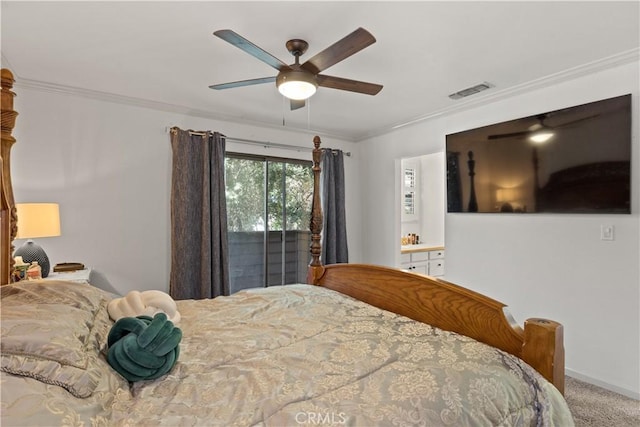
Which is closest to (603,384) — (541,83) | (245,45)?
(541,83)

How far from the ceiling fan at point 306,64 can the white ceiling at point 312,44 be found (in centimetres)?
25

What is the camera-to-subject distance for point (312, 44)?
7.40 feet

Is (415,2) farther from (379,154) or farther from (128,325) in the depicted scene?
(379,154)

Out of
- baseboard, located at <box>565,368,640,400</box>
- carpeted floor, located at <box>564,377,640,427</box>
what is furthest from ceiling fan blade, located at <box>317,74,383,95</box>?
baseboard, located at <box>565,368,640,400</box>

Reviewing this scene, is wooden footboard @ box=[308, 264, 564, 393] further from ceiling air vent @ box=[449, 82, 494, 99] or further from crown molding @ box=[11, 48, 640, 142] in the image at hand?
crown molding @ box=[11, 48, 640, 142]

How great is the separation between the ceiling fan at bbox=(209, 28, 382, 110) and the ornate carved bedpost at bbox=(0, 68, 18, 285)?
0.97 m

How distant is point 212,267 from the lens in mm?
3648

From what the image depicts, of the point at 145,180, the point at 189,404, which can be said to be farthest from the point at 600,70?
the point at 145,180

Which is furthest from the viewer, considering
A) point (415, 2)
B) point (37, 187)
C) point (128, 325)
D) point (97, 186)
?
point (97, 186)

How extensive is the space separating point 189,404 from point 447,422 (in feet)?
2.53

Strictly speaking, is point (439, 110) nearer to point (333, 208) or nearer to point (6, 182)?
point (333, 208)

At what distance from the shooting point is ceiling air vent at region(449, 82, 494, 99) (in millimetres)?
2969

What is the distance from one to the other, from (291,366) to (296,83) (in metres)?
1.60

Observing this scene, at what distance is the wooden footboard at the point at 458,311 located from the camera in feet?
4.26
